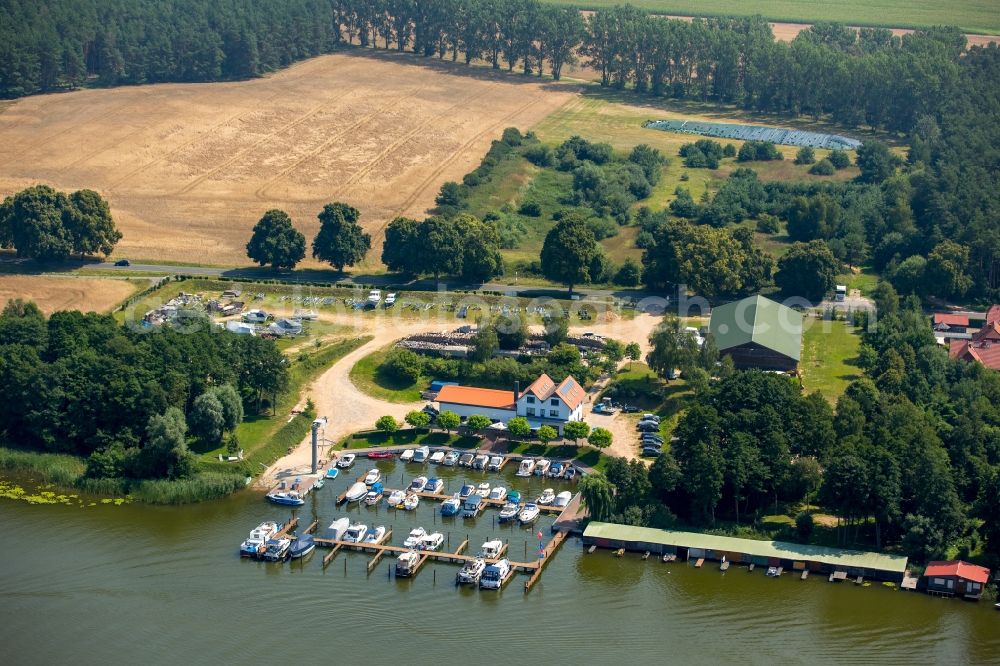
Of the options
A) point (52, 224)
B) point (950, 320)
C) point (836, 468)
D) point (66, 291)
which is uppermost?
point (52, 224)

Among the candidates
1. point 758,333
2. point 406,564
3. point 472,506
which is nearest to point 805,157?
point 758,333

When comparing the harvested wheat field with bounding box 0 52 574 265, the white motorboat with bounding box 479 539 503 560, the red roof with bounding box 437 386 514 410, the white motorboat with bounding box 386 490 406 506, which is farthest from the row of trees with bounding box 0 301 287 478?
the harvested wheat field with bounding box 0 52 574 265

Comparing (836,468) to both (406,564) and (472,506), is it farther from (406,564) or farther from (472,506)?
(406,564)

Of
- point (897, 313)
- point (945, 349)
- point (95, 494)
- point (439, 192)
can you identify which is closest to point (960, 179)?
point (897, 313)

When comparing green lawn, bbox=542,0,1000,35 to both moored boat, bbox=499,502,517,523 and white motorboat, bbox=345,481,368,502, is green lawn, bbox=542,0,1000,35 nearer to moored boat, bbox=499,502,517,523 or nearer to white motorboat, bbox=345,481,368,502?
moored boat, bbox=499,502,517,523

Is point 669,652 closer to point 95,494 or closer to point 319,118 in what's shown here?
point 95,494
